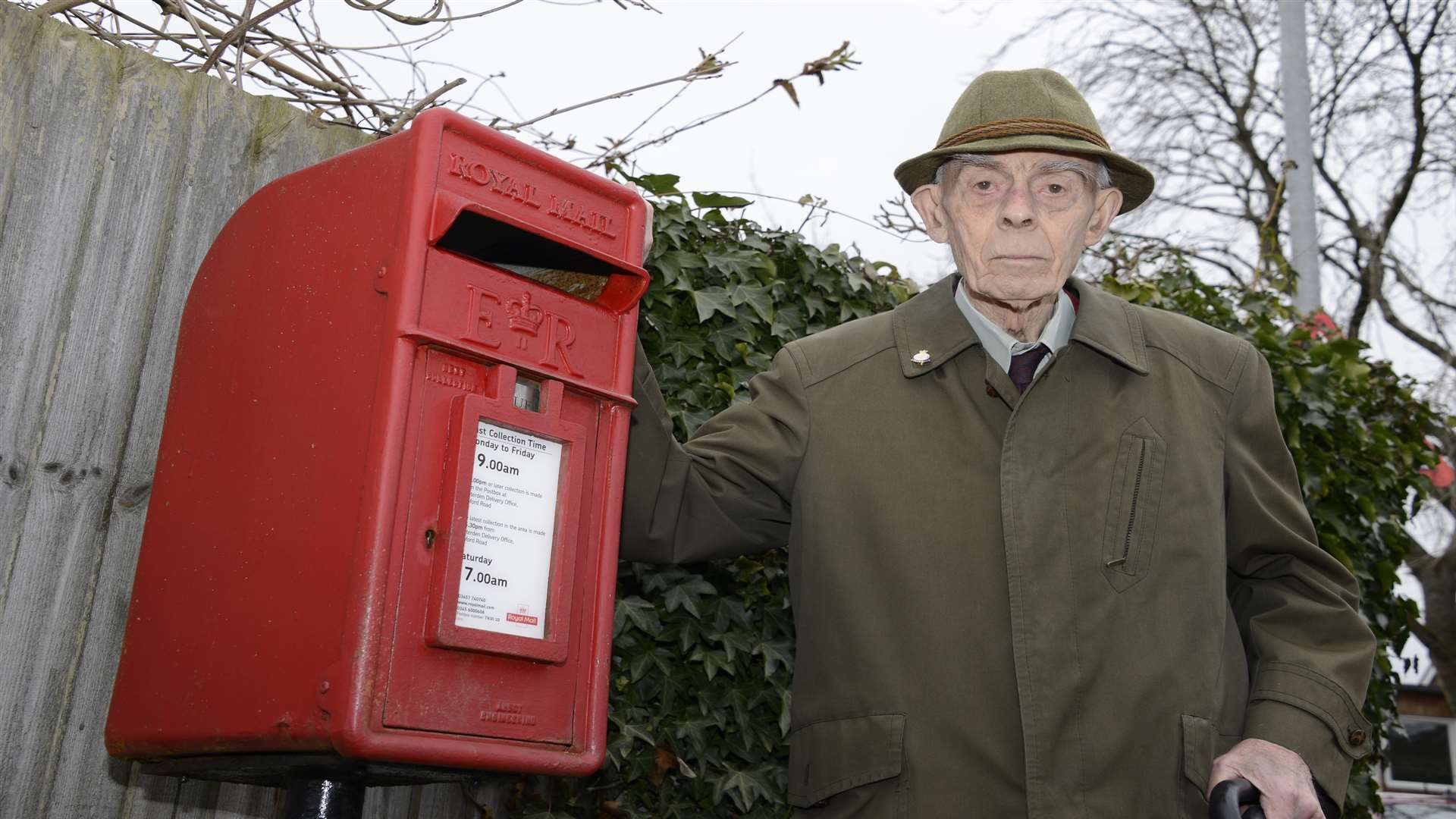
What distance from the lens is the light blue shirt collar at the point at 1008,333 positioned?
2.19 metres

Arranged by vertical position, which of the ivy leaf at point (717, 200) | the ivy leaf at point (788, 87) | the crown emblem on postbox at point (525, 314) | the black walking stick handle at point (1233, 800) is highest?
the ivy leaf at point (788, 87)

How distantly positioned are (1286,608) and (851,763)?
77cm

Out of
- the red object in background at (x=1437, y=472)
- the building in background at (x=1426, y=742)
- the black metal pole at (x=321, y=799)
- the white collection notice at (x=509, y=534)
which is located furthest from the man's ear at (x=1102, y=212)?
the building in background at (x=1426, y=742)

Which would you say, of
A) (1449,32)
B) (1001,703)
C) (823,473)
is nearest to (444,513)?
(823,473)

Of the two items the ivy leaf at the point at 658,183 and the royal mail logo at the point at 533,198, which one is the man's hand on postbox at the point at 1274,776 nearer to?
the royal mail logo at the point at 533,198

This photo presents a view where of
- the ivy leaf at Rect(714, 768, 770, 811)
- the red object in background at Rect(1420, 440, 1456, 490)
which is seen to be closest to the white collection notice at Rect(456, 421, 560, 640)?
the ivy leaf at Rect(714, 768, 770, 811)

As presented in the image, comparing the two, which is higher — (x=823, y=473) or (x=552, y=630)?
(x=823, y=473)

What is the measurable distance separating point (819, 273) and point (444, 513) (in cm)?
172

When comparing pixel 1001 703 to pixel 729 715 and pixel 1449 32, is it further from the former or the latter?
pixel 1449 32

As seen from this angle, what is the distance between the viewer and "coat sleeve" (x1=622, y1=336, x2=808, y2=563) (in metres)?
1.91

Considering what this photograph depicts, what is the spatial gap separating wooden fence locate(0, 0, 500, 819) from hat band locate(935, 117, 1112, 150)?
1.35m

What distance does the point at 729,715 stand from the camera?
2.66 metres

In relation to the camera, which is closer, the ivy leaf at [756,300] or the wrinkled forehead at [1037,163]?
the wrinkled forehead at [1037,163]

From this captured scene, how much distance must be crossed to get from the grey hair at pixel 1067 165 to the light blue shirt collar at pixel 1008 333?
21cm
